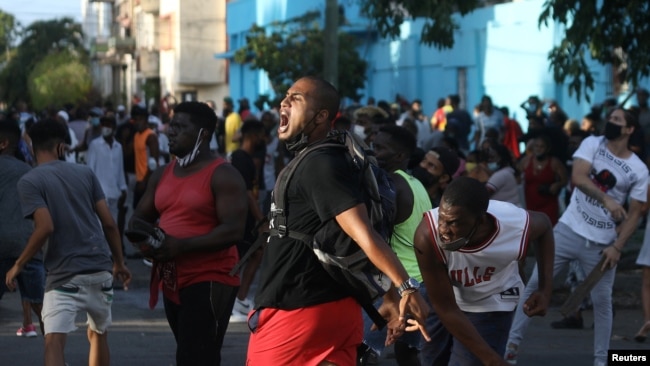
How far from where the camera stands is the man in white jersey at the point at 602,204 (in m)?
9.08

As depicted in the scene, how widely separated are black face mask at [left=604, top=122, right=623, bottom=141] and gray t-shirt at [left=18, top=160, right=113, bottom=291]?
393 centimetres

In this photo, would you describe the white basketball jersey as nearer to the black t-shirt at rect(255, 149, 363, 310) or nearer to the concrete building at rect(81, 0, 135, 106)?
the black t-shirt at rect(255, 149, 363, 310)

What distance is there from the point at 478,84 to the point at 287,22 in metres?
8.51

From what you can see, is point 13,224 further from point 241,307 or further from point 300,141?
point 300,141

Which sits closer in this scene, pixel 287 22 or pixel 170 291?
pixel 170 291

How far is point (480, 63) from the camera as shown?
3011 cm

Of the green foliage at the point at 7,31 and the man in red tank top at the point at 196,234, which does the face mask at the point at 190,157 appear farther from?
the green foliage at the point at 7,31

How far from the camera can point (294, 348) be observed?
5141 mm

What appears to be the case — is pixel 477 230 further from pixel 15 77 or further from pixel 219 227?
pixel 15 77

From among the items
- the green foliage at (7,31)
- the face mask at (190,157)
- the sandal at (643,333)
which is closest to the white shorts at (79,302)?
the face mask at (190,157)

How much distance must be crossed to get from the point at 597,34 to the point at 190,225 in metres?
8.36

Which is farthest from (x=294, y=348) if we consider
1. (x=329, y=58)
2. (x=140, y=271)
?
(x=329, y=58)

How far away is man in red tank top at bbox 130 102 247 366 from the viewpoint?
21.4 feet

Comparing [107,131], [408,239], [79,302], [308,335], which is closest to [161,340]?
[79,302]
